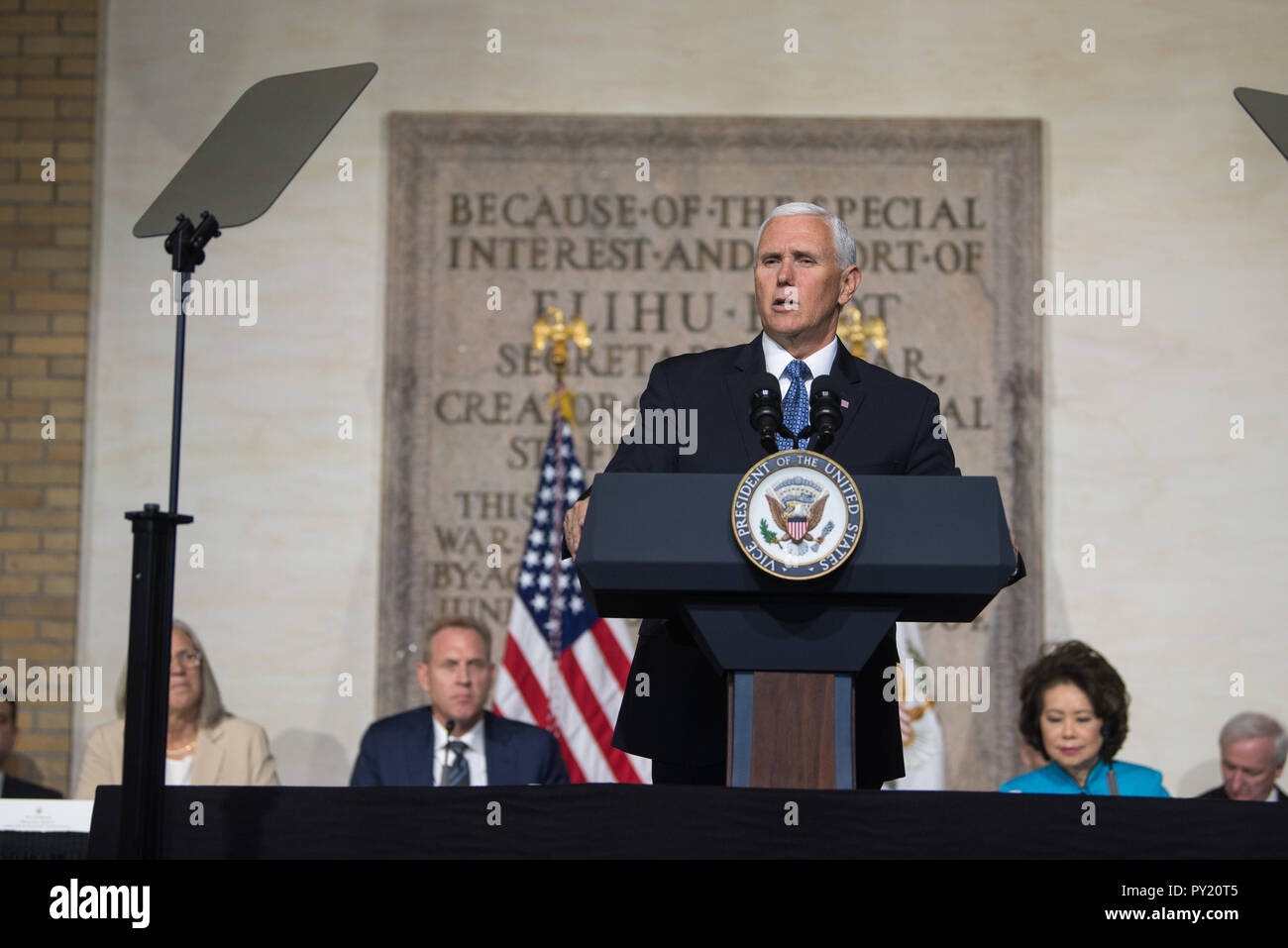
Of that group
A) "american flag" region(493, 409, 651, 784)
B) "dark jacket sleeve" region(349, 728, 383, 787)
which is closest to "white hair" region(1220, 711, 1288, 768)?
"american flag" region(493, 409, 651, 784)

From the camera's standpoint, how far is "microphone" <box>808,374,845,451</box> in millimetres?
2227

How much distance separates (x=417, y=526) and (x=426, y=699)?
2.24 ft

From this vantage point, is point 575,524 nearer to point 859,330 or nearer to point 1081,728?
point 1081,728

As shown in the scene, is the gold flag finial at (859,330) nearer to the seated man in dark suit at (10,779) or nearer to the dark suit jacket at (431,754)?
the dark suit jacket at (431,754)

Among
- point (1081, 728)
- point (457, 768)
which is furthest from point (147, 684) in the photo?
point (1081, 728)

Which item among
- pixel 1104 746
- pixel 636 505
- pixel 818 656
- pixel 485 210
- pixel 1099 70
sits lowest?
pixel 1104 746

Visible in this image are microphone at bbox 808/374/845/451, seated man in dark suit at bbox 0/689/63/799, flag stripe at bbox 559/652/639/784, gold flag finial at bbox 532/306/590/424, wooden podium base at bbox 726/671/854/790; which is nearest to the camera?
wooden podium base at bbox 726/671/854/790

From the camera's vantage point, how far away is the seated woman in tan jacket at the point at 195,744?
5164 millimetres

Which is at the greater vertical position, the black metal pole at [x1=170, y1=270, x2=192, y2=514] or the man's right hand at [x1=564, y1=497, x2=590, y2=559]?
→ the black metal pole at [x1=170, y1=270, x2=192, y2=514]

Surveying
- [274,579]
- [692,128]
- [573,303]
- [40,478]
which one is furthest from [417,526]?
[692,128]

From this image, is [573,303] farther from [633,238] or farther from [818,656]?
[818,656]

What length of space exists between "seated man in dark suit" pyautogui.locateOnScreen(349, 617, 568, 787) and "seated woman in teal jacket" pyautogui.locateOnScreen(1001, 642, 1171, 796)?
1.54 m

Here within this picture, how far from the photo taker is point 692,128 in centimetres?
621

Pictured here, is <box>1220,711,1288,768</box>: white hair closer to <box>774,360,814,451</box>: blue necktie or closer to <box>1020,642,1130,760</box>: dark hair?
<box>1020,642,1130,760</box>: dark hair
